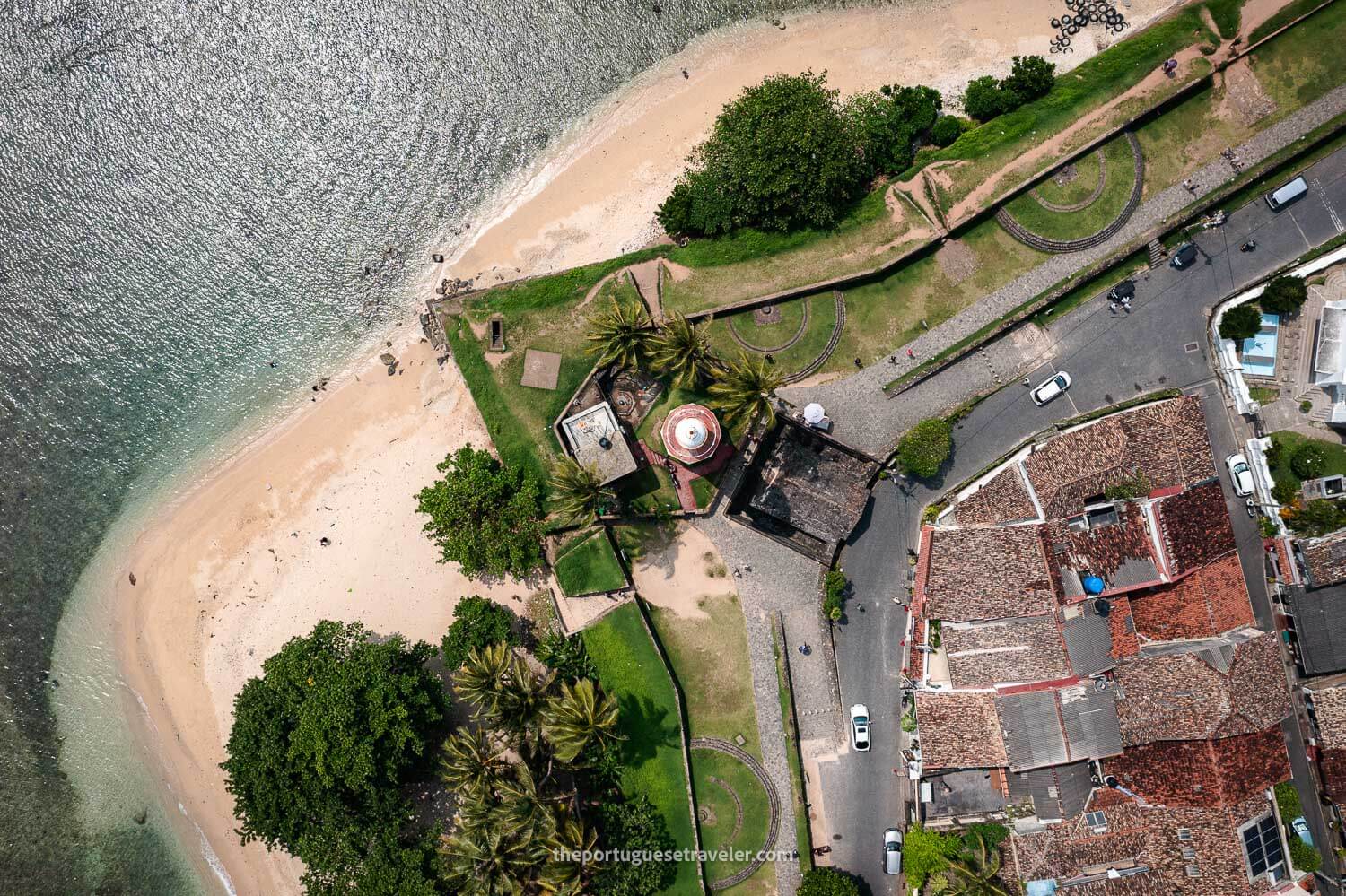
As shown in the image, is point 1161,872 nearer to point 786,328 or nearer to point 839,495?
point 839,495

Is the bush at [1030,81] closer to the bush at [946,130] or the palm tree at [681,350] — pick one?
the bush at [946,130]

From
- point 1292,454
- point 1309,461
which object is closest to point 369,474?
point 1292,454

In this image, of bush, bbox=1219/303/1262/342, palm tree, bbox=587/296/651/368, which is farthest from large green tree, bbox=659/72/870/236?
bush, bbox=1219/303/1262/342

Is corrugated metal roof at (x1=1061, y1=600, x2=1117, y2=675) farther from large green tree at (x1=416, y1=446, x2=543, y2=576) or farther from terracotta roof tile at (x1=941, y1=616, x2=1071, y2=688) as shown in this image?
large green tree at (x1=416, y1=446, x2=543, y2=576)

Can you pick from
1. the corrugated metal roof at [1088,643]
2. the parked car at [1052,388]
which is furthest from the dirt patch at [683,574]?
the parked car at [1052,388]

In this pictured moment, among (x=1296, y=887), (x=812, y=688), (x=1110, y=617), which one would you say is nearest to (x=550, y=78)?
(x=812, y=688)

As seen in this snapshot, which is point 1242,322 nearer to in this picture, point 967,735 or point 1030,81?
point 1030,81
